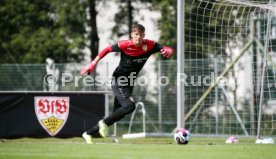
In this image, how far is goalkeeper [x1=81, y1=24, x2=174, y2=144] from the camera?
11336 millimetres

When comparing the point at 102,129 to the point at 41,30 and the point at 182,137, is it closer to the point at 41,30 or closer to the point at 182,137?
the point at 182,137

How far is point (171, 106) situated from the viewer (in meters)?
19.4

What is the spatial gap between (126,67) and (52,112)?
3.69 metres

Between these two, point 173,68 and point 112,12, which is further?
point 112,12

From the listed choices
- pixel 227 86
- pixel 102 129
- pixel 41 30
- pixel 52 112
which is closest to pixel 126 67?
pixel 102 129

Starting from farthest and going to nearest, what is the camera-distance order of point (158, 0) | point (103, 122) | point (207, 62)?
point (158, 0)
point (207, 62)
point (103, 122)

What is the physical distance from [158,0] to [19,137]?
1272 cm

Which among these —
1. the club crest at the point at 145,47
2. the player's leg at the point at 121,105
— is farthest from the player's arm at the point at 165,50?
the player's leg at the point at 121,105

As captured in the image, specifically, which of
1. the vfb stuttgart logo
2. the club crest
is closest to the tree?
the vfb stuttgart logo

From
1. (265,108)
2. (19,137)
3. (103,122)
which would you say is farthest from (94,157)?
(265,108)

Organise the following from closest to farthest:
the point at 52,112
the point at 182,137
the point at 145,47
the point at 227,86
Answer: the point at 145,47, the point at 182,137, the point at 52,112, the point at 227,86

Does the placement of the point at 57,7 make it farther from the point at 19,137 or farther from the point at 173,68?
the point at 19,137

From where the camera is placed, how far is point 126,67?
37.9ft

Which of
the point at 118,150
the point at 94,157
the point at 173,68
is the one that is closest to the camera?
the point at 94,157
